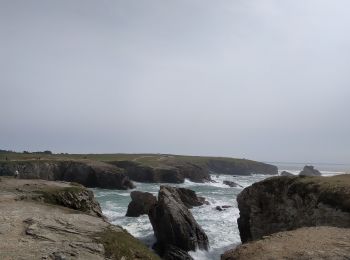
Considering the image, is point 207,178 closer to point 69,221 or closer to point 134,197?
point 134,197

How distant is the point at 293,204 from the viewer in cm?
3192

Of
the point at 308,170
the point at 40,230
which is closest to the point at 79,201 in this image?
the point at 40,230

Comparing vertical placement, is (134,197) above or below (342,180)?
below

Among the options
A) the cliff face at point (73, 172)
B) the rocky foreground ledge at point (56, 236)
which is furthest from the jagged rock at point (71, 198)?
the cliff face at point (73, 172)

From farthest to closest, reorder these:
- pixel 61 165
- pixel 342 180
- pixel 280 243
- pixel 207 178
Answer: pixel 207 178 → pixel 61 165 → pixel 342 180 → pixel 280 243

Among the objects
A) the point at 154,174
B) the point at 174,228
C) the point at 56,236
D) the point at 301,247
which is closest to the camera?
the point at 301,247

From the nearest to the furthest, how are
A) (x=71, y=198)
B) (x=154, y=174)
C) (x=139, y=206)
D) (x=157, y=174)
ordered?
(x=71, y=198), (x=139, y=206), (x=154, y=174), (x=157, y=174)

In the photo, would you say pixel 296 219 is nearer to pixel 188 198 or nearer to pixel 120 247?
pixel 120 247

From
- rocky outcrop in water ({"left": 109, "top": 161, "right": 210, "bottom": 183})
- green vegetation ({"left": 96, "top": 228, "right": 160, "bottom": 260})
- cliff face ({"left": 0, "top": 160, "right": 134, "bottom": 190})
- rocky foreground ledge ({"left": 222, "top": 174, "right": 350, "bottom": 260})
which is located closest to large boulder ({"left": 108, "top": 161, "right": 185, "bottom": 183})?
rocky outcrop in water ({"left": 109, "top": 161, "right": 210, "bottom": 183})

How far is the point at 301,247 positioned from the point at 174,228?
20.4 m

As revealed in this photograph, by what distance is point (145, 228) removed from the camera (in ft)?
145

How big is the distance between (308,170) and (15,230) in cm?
17092

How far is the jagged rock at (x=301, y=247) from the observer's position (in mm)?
16078

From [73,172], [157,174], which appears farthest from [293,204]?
[157,174]
